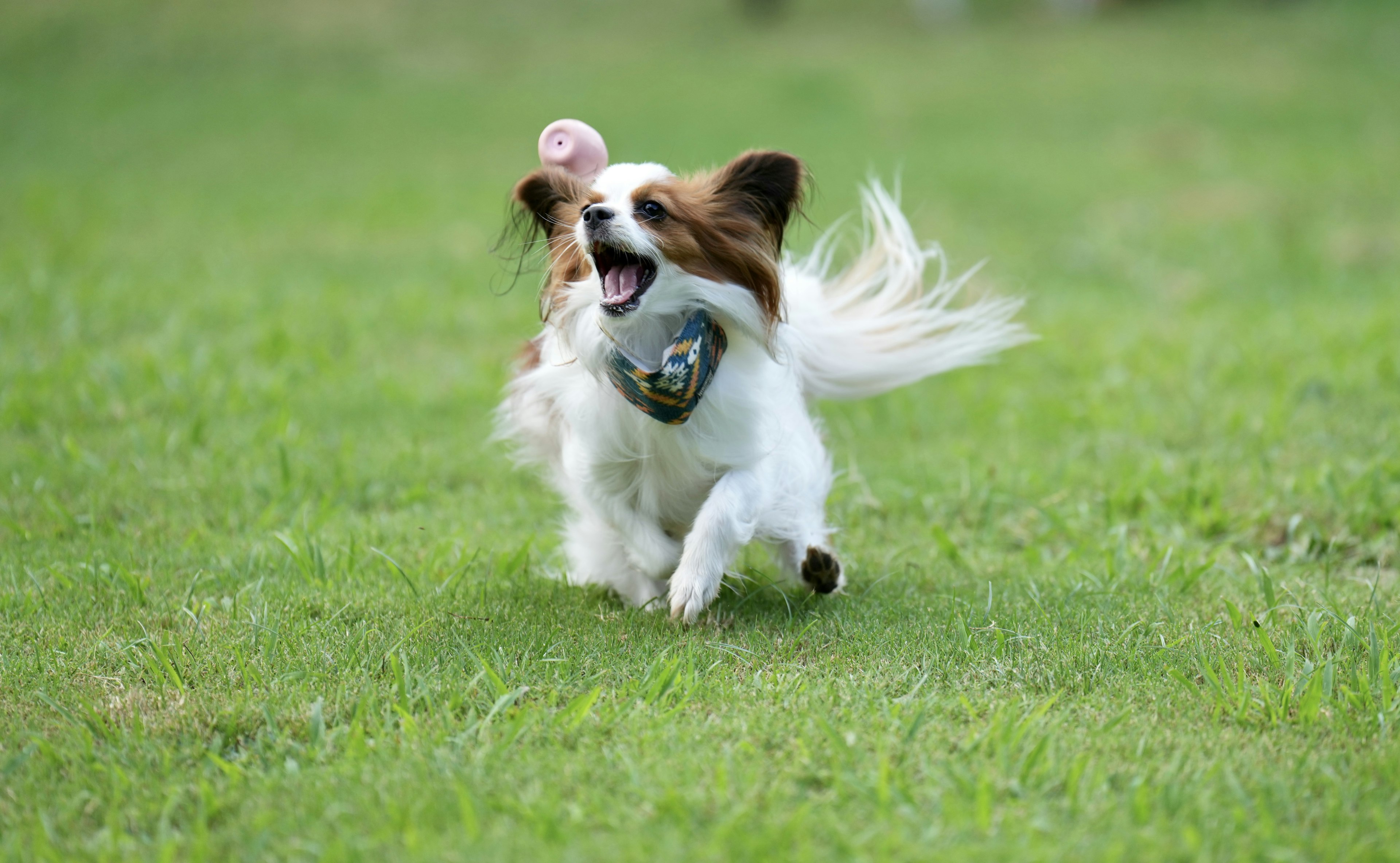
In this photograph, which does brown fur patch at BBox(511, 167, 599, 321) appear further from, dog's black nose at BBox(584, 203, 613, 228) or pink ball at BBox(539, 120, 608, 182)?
dog's black nose at BBox(584, 203, 613, 228)

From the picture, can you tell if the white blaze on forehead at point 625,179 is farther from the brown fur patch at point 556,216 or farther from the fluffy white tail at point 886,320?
the fluffy white tail at point 886,320

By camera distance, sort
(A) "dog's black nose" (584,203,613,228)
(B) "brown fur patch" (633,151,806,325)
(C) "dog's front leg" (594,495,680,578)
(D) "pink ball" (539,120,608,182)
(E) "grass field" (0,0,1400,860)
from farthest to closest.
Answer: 1. (C) "dog's front leg" (594,495,680,578)
2. (D) "pink ball" (539,120,608,182)
3. (B) "brown fur patch" (633,151,806,325)
4. (A) "dog's black nose" (584,203,613,228)
5. (E) "grass field" (0,0,1400,860)

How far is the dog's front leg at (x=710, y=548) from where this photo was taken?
3645mm

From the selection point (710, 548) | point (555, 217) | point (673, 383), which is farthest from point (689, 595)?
point (555, 217)

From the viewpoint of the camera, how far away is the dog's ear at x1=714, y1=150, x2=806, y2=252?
3549 millimetres

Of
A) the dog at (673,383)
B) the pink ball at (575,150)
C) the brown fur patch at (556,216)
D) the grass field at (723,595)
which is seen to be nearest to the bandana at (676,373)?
the dog at (673,383)

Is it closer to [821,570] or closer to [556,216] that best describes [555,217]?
[556,216]

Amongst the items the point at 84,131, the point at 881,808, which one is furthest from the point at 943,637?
the point at 84,131

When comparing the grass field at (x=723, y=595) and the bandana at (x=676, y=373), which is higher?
the bandana at (x=676, y=373)

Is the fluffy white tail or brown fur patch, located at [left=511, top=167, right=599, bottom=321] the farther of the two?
the fluffy white tail

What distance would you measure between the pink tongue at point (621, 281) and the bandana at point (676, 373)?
0.13m

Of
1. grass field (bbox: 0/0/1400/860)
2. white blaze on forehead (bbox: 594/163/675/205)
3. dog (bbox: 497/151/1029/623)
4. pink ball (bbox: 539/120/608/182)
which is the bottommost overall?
grass field (bbox: 0/0/1400/860)

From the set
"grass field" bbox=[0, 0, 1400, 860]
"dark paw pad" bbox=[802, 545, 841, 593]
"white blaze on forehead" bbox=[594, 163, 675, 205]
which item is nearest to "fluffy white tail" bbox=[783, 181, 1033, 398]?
"grass field" bbox=[0, 0, 1400, 860]

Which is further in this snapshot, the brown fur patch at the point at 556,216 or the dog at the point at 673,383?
the brown fur patch at the point at 556,216
